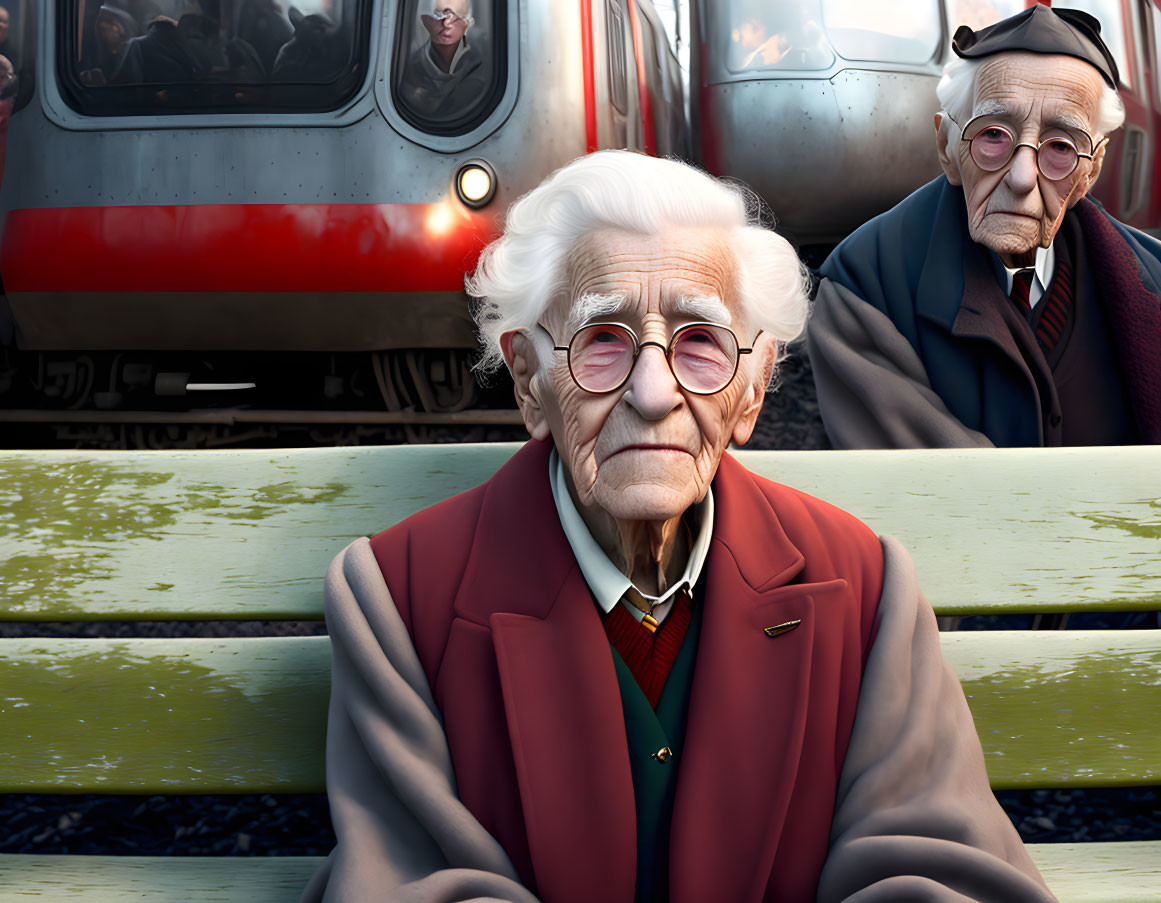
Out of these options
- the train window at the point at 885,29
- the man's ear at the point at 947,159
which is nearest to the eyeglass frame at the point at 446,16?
the train window at the point at 885,29

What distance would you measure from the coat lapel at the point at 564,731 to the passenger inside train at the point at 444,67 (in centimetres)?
335

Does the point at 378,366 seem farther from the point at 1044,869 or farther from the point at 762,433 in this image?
the point at 1044,869

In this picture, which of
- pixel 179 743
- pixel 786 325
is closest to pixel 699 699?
pixel 786 325

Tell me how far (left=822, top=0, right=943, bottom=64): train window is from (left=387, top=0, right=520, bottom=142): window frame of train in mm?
1983

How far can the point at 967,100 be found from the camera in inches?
93.8

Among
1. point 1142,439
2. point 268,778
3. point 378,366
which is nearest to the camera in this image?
point 268,778

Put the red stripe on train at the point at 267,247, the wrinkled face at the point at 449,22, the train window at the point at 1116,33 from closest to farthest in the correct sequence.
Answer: the red stripe on train at the point at 267,247 → the wrinkled face at the point at 449,22 → the train window at the point at 1116,33

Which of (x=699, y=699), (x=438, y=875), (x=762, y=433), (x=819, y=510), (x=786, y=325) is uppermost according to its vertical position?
(x=786, y=325)

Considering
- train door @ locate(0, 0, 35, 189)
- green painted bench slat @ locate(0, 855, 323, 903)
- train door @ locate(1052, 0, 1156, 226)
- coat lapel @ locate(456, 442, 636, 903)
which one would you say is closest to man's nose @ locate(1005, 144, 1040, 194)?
coat lapel @ locate(456, 442, 636, 903)

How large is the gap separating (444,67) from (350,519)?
3050 millimetres

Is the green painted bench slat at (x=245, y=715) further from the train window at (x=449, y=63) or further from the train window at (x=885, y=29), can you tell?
the train window at (x=885, y=29)

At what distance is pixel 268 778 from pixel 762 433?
3.79 metres

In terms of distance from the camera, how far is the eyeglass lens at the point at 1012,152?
2.28 meters

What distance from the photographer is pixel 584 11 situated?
4391 millimetres
